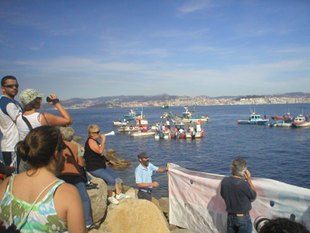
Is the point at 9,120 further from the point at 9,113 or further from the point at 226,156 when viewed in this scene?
the point at 226,156

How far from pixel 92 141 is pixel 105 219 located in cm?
179

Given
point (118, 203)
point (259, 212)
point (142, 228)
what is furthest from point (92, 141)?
point (259, 212)

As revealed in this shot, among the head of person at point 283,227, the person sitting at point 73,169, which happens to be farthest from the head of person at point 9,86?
the head of person at point 283,227

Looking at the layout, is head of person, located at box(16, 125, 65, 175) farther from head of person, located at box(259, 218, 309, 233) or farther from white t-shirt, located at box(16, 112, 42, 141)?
white t-shirt, located at box(16, 112, 42, 141)

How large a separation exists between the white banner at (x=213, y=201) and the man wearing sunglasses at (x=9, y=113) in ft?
12.3

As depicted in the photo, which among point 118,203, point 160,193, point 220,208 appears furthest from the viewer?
point 160,193

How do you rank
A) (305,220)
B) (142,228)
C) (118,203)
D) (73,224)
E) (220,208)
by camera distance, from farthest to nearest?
(118,203), (142,228), (220,208), (305,220), (73,224)

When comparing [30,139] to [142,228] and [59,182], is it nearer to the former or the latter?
[59,182]

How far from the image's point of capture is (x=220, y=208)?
5.99 m

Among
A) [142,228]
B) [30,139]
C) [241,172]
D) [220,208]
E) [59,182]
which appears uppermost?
[30,139]

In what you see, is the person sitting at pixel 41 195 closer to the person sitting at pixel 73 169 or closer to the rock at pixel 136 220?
the person sitting at pixel 73 169

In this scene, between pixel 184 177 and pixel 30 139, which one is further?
pixel 184 177

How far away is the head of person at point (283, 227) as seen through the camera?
1.87 metres

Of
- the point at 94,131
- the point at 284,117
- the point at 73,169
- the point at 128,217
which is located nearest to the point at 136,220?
the point at 128,217
